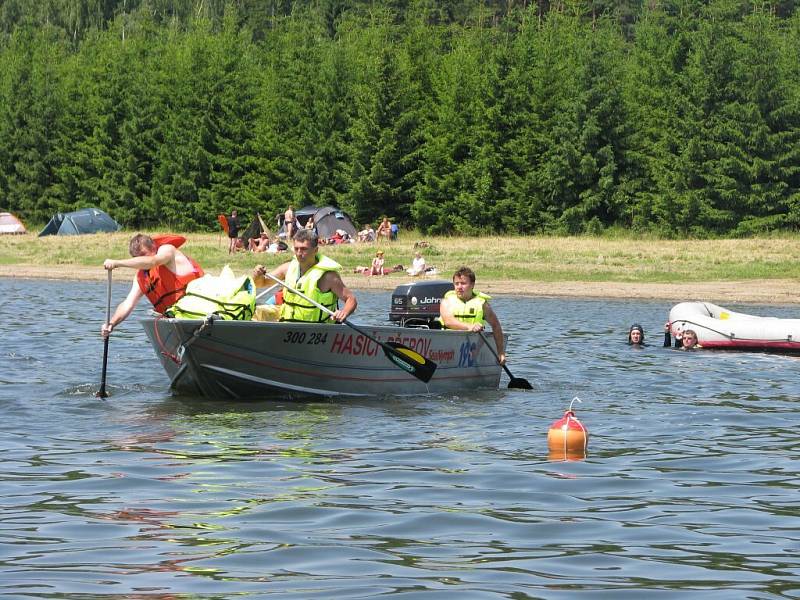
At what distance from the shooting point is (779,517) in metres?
8.84

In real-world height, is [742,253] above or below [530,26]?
below

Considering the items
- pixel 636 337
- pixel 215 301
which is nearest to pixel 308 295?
pixel 215 301

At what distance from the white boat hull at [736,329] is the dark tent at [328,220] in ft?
85.3

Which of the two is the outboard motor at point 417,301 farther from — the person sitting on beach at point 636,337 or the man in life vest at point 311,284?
the man in life vest at point 311,284

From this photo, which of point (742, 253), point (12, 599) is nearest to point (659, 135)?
point (742, 253)

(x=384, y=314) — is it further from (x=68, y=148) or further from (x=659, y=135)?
(x=68, y=148)

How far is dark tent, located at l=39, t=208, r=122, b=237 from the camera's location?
52531 mm

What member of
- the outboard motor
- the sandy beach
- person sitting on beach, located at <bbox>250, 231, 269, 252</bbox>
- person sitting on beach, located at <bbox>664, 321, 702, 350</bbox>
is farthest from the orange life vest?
person sitting on beach, located at <bbox>250, 231, 269, 252</bbox>

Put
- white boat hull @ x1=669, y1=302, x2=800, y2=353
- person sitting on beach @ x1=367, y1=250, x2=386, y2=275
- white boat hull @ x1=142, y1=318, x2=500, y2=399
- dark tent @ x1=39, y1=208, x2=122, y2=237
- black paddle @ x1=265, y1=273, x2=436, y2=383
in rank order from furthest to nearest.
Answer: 1. dark tent @ x1=39, y1=208, x2=122, y2=237
2. person sitting on beach @ x1=367, y1=250, x2=386, y2=275
3. white boat hull @ x1=669, y1=302, x2=800, y2=353
4. black paddle @ x1=265, y1=273, x2=436, y2=383
5. white boat hull @ x1=142, y1=318, x2=500, y2=399

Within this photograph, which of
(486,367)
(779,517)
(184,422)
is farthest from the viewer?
(486,367)

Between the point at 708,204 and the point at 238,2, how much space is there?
80643 millimetres

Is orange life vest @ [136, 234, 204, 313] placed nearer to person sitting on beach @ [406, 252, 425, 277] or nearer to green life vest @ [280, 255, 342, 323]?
green life vest @ [280, 255, 342, 323]

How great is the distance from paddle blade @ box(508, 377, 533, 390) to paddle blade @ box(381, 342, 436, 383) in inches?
67.5

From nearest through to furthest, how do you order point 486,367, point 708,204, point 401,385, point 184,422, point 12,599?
1. point 12,599
2. point 184,422
3. point 401,385
4. point 486,367
5. point 708,204
